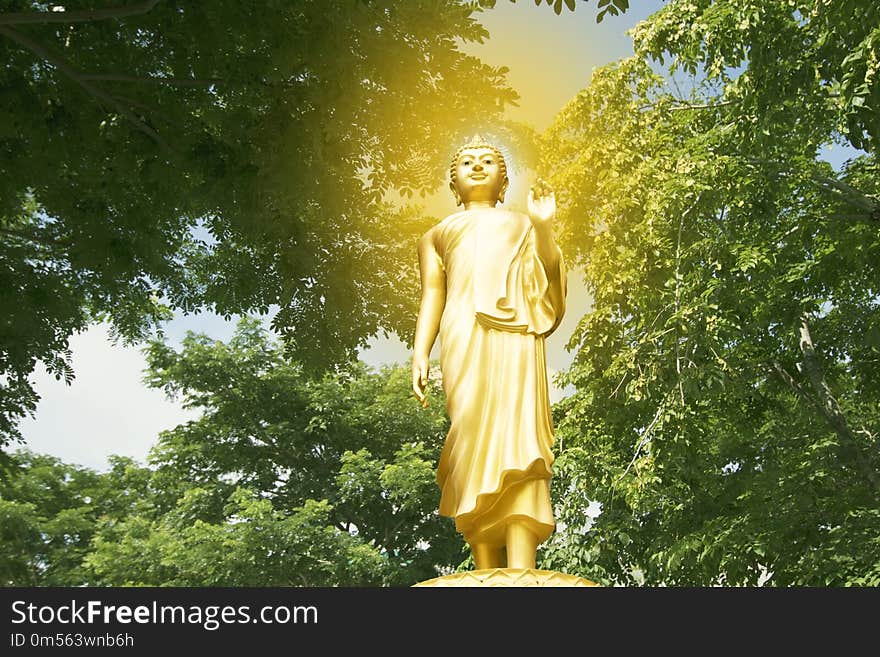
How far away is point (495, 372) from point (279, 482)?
1608 cm

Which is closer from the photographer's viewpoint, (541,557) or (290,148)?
(290,148)

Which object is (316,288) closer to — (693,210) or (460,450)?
(693,210)

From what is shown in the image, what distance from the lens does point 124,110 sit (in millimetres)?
7891

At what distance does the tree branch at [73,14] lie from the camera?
6.50 m

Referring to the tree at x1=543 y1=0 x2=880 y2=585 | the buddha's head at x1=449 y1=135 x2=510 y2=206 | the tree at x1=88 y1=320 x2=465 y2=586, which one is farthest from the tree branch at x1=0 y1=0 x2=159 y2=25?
the tree at x1=88 y1=320 x2=465 y2=586

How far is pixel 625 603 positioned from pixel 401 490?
49.6ft

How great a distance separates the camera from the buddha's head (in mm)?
5852

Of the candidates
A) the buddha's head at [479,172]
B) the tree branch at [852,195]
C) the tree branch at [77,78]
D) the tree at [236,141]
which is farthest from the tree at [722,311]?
the tree branch at [77,78]

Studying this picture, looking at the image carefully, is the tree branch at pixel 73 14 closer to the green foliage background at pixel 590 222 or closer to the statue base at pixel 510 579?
the green foliage background at pixel 590 222

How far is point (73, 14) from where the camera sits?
6.62 meters

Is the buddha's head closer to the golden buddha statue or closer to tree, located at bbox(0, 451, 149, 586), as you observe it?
the golden buddha statue

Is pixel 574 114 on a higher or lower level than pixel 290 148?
higher

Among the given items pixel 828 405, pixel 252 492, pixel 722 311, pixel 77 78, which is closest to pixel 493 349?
pixel 77 78

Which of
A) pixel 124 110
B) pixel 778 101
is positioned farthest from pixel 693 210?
pixel 124 110
